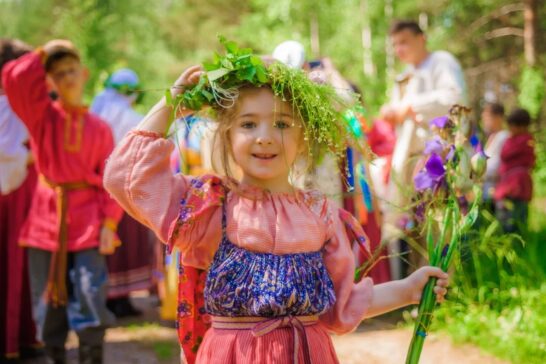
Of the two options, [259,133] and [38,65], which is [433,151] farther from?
[38,65]

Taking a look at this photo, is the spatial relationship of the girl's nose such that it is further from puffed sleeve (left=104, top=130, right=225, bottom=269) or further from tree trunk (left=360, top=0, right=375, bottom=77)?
tree trunk (left=360, top=0, right=375, bottom=77)

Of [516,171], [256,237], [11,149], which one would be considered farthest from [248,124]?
[516,171]

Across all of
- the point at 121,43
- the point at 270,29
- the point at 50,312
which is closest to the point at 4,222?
the point at 50,312

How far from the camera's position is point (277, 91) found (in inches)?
84.6

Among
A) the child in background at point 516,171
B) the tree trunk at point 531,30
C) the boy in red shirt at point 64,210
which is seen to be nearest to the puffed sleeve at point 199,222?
the boy in red shirt at point 64,210

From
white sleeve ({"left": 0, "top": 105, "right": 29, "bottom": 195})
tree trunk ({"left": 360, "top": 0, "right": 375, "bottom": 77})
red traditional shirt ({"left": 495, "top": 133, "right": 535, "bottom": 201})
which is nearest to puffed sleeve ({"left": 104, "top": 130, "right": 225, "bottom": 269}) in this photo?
white sleeve ({"left": 0, "top": 105, "right": 29, "bottom": 195})

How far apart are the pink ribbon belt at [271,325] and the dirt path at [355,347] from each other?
2.30 m

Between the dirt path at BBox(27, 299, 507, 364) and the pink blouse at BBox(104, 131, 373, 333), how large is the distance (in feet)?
7.06

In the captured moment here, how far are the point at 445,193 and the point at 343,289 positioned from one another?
0.43 m

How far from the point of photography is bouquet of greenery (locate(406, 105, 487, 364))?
2191 mm

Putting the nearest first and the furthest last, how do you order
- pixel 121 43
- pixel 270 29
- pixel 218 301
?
1. pixel 218 301
2. pixel 270 29
3. pixel 121 43

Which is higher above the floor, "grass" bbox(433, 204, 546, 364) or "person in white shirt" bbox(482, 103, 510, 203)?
"person in white shirt" bbox(482, 103, 510, 203)

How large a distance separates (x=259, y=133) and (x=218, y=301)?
51cm

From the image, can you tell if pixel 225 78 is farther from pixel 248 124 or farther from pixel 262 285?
pixel 262 285
